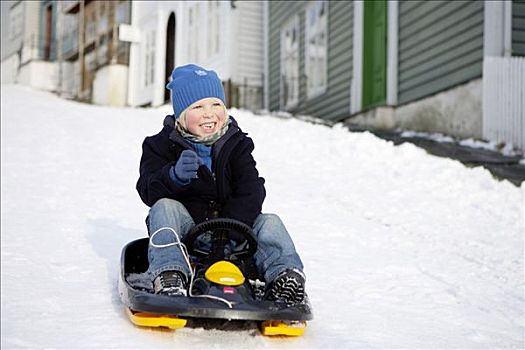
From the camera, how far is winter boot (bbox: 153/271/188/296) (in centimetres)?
315

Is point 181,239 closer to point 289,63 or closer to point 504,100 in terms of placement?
point 504,100

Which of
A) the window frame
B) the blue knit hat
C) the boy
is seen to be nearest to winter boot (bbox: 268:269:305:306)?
the boy

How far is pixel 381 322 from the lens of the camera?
3.74m

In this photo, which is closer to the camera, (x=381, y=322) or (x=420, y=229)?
(x=381, y=322)

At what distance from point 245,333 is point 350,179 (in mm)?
4866

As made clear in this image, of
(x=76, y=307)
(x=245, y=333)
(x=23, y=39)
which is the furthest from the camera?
(x=23, y=39)

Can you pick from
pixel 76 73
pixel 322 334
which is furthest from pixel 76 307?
pixel 76 73

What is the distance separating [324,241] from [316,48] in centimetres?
1124

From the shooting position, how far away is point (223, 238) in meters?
3.41

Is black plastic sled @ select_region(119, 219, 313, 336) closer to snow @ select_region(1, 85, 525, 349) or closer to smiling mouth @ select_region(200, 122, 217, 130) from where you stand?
snow @ select_region(1, 85, 525, 349)

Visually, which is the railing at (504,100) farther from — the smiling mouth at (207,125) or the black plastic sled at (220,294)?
the black plastic sled at (220,294)

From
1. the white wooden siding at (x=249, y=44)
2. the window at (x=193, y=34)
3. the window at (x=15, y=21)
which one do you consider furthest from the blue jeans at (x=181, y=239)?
the window at (x=15, y=21)

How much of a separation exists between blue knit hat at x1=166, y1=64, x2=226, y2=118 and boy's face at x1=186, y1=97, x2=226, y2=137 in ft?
0.14

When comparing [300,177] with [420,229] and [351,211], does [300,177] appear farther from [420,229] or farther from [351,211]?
[420,229]
